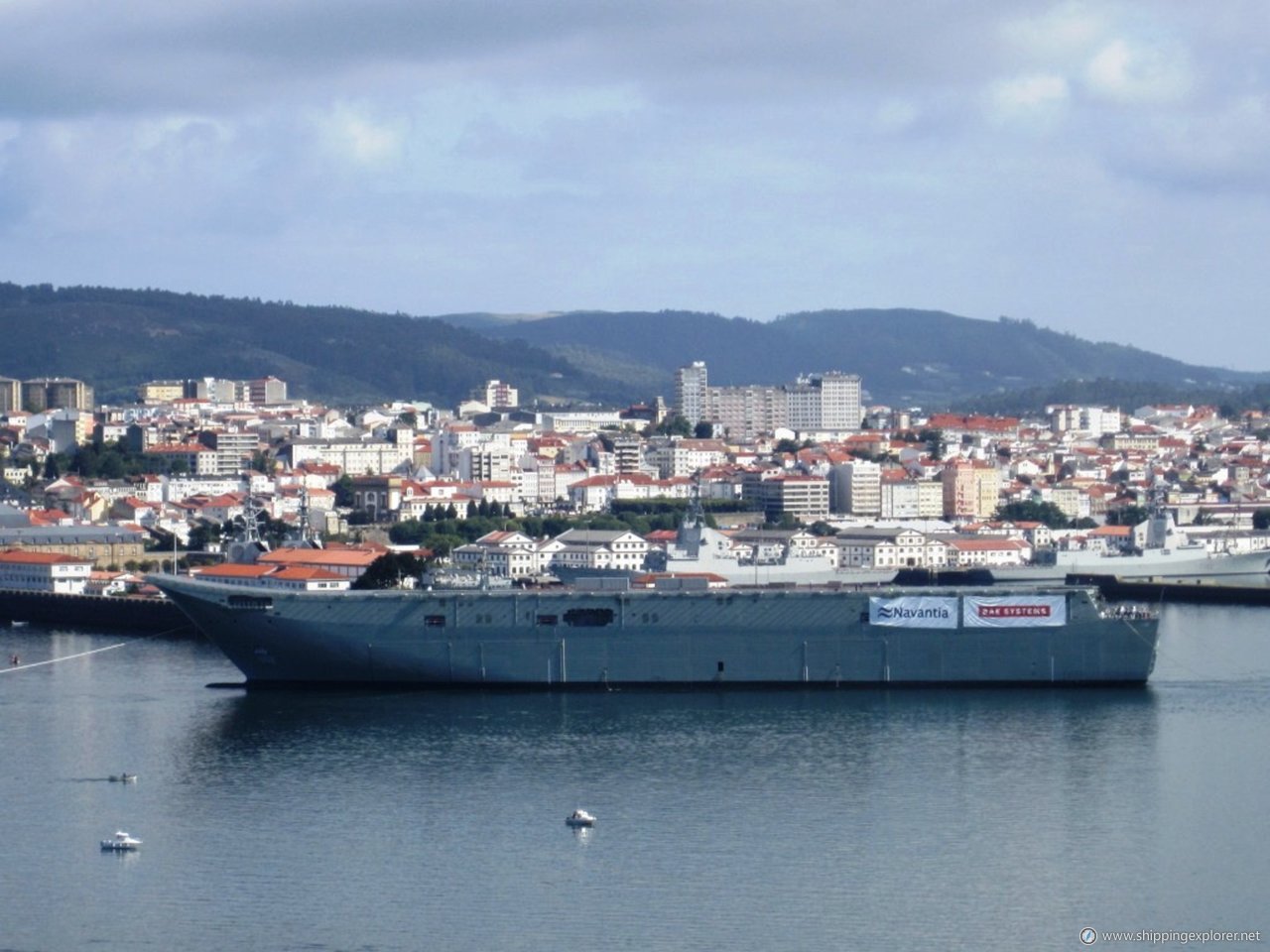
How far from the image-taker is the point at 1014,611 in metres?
24.1

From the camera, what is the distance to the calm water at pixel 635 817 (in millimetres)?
15109

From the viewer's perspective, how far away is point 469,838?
17.2 meters

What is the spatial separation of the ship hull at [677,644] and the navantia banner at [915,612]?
1.3 inches

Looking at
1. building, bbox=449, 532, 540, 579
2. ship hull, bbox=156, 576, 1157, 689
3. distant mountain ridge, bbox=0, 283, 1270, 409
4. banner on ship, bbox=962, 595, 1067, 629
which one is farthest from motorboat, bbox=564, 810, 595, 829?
distant mountain ridge, bbox=0, 283, 1270, 409

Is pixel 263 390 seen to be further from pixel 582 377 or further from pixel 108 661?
pixel 108 661

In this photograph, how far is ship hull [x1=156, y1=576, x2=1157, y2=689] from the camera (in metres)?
24.0

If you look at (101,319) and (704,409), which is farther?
(101,319)

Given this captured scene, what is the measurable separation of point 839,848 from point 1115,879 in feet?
6.02

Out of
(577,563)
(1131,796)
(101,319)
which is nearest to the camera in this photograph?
(1131,796)

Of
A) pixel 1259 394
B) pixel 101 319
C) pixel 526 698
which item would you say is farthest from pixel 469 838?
pixel 101 319

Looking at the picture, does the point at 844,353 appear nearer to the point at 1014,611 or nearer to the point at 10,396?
the point at 10,396

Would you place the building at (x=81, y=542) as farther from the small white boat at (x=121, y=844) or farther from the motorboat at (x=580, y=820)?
the motorboat at (x=580, y=820)

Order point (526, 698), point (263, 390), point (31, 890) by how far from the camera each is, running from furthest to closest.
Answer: point (263, 390) → point (526, 698) → point (31, 890)

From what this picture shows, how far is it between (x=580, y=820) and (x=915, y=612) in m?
7.33
